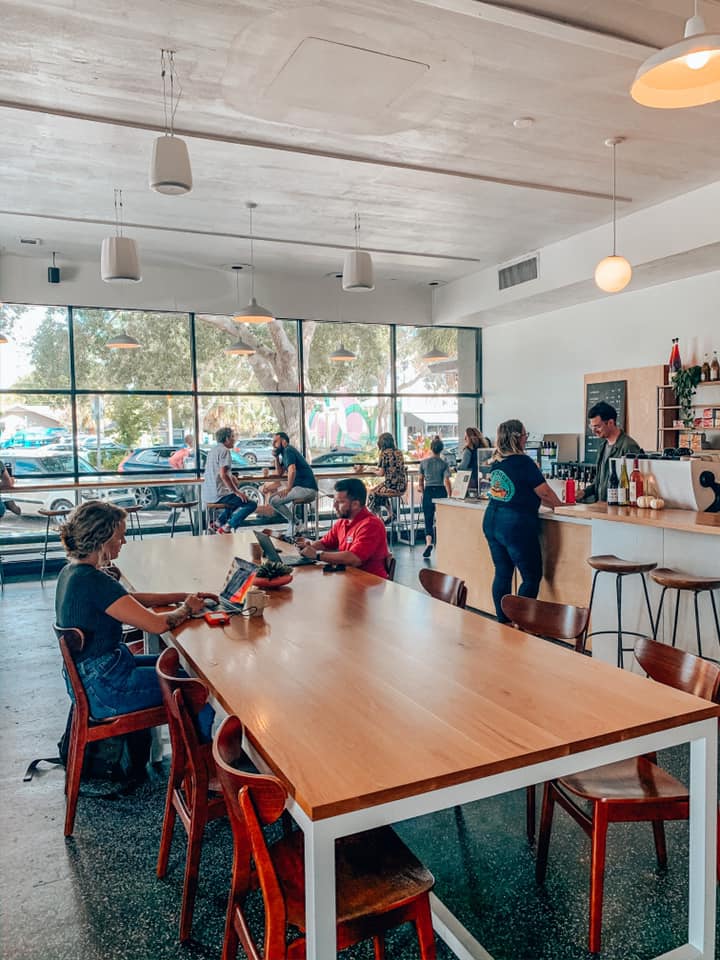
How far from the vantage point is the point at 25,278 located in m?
7.80

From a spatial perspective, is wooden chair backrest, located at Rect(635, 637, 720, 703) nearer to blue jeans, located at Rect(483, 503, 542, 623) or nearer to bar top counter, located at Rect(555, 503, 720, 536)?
bar top counter, located at Rect(555, 503, 720, 536)

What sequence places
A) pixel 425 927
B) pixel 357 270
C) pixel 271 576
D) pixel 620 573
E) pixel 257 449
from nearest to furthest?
pixel 425 927 → pixel 271 576 → pixel 620 573 → pixel 357 270 → pixel 257 449

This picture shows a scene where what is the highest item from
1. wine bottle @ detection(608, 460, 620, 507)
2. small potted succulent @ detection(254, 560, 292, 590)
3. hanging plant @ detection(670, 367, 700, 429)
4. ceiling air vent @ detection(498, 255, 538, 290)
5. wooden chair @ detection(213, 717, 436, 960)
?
ceiling air vent @ detection(498, 255, 538, 290)

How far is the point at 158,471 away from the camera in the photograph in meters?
8.62

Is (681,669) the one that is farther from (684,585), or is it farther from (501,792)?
(684,585)

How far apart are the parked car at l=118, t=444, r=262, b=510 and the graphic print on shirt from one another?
14.4ft

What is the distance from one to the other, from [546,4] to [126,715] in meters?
3.69

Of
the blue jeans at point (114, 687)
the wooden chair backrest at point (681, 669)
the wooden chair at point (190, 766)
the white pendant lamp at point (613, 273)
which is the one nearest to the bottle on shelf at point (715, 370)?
the white pendant lamp at point (613, 273)

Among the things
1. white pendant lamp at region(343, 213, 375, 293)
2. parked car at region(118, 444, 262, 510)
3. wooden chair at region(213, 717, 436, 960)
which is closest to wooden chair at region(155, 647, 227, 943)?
wooden chair at region(213, 717, 436, 960)

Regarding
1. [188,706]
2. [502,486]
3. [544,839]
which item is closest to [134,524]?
[502,486]

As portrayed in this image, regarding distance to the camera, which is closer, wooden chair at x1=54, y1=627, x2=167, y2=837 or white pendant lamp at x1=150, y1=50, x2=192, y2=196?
wooden chair at x1=54, y1=627, x2=167, y2=837

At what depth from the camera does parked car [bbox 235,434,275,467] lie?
9.10 meters

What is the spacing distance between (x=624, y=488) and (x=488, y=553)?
1340mm

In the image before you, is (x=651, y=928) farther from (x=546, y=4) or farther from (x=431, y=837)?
(x=546, y=4)
